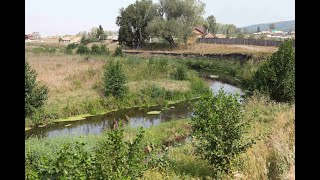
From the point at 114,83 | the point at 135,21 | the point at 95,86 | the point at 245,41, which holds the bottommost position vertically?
the point at 95,86

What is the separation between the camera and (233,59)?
40.4m

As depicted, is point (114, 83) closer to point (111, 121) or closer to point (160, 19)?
point (111, 121)

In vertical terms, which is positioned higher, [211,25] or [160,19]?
[211,25]

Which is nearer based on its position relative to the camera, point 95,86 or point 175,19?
point 95,86

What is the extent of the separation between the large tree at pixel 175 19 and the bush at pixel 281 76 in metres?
37.8

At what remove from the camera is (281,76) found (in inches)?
591

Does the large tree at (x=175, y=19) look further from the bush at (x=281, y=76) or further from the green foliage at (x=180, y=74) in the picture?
the bush at (x=281, y=76)

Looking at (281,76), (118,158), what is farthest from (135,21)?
(118,158)

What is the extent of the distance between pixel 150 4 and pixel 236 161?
5211 cm

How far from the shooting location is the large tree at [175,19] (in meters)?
52.8

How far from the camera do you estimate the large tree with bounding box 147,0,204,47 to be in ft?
173

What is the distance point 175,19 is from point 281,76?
42.1 m

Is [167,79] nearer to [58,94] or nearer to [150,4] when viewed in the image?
[58,94]
